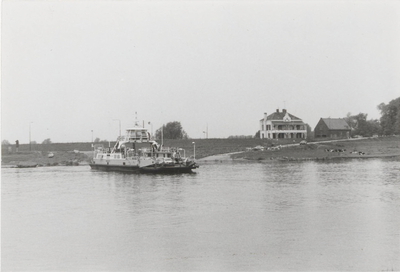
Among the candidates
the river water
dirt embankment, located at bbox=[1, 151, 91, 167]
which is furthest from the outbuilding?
the river water

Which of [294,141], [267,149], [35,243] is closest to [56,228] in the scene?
[35,243]

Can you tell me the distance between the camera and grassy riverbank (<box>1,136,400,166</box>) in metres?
83.6

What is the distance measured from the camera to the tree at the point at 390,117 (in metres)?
104

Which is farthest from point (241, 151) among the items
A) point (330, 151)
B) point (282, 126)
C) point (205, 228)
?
point (205, 228)

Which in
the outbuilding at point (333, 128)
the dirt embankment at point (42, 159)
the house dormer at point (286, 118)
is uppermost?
the house dormer at point (286, 118)

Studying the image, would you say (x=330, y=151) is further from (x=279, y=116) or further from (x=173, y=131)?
(x=173, y=131)

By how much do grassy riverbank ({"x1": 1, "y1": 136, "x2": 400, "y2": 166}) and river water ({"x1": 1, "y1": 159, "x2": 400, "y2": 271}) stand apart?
43402 mm

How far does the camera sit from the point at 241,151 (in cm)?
9319

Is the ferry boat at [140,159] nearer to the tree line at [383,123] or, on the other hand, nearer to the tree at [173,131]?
the tree at [173,131]

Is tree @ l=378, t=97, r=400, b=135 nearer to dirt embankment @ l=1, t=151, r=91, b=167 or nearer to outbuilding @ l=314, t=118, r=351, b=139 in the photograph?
outbuilding @ l=314, t=118, r=351, b=139

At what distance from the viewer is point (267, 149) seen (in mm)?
91375

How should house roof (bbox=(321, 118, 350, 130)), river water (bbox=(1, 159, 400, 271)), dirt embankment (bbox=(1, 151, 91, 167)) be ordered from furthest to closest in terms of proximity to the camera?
house roof (bbox=(321, 118, 350, 130)) < dirt embankment (bbox=(1, 151, 91, 167)) < river water (bbox=(1, 159, 400, 271))

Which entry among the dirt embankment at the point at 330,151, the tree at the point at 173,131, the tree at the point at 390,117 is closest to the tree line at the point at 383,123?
the tree at the point at 390,117

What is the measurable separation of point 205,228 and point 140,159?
3745 cm
